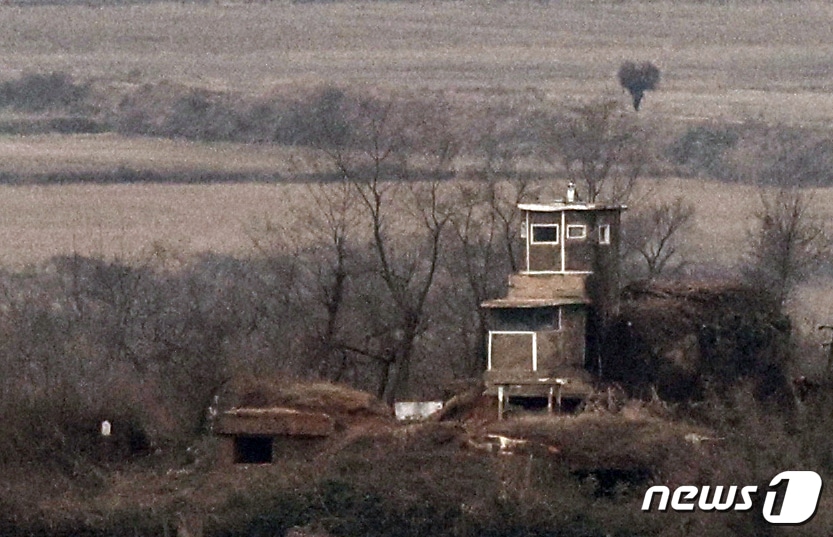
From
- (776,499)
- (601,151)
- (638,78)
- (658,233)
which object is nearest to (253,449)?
(776,499)

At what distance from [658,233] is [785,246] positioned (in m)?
6.05

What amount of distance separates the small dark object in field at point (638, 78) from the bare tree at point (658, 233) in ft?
59.4

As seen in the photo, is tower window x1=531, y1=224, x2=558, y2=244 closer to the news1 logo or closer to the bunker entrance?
the bunker entrance

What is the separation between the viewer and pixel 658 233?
2379 inches

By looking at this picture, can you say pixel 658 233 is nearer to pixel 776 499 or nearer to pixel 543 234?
pixel 543 234

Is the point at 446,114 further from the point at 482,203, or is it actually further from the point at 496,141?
the point at 482,203

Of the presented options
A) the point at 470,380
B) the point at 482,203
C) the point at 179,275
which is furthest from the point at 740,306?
the point at 179,275

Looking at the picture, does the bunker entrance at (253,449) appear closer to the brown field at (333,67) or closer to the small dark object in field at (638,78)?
the brown field at (333,67)

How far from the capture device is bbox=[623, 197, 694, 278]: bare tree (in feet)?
187

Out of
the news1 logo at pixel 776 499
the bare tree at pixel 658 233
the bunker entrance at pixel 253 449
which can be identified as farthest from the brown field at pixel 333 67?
the news1 logo at pixel 776 499

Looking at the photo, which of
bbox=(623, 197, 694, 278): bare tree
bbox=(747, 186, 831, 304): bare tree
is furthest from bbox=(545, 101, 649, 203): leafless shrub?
bbox=(747, 186, 831, 304): bare tree

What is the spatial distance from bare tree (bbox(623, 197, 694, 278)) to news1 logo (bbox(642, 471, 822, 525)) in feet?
58.2

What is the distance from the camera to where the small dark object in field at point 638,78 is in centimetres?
8262

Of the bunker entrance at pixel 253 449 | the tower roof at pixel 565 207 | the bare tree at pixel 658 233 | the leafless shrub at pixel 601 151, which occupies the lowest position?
the bunker entrance at pixel 253 449
